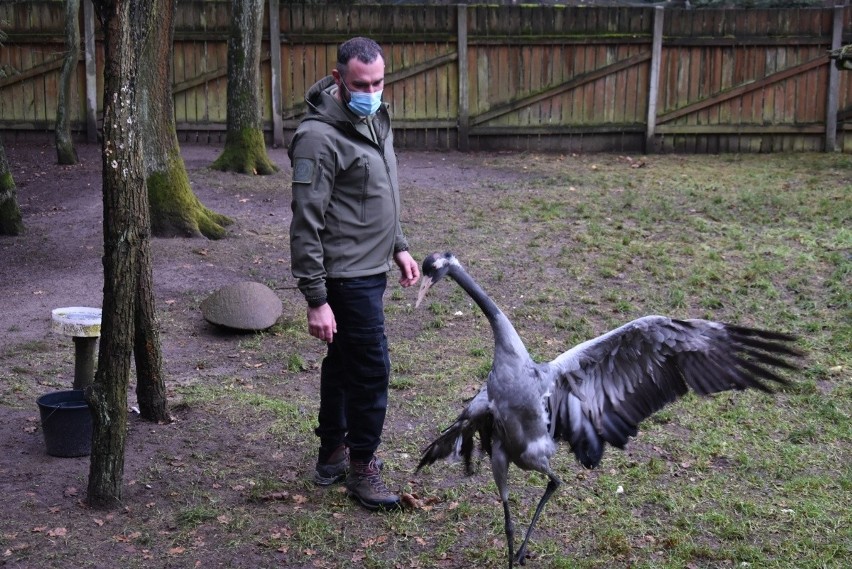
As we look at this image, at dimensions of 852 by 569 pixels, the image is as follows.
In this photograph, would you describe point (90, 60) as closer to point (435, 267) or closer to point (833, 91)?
point (833, 91)

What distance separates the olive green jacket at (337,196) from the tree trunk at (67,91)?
982 cm

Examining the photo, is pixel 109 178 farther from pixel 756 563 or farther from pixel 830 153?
pixel 830 153

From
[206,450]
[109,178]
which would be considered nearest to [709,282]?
[206,450]

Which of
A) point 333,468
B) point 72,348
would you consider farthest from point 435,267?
point 72,348

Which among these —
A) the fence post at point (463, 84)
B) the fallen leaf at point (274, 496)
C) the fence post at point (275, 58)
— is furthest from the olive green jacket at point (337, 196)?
the fence post at point (463, 84)

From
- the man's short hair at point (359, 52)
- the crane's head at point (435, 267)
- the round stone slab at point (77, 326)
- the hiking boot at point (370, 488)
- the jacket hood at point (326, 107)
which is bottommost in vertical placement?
the hiking boot at point (370, 488)

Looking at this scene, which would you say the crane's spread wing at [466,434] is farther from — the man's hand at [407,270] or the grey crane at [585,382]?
the man's hand at [407,270]

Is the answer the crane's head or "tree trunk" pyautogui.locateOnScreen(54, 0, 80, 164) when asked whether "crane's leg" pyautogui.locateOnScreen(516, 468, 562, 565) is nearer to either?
the crane's head

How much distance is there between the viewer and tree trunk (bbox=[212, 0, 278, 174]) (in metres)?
12.5

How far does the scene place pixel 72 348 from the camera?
6.95 meters

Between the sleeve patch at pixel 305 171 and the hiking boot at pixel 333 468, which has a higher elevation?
the sleeve patch at pixel 305 171

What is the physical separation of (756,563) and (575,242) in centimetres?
599

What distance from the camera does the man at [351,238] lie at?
4.31m

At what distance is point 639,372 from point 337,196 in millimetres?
1657
